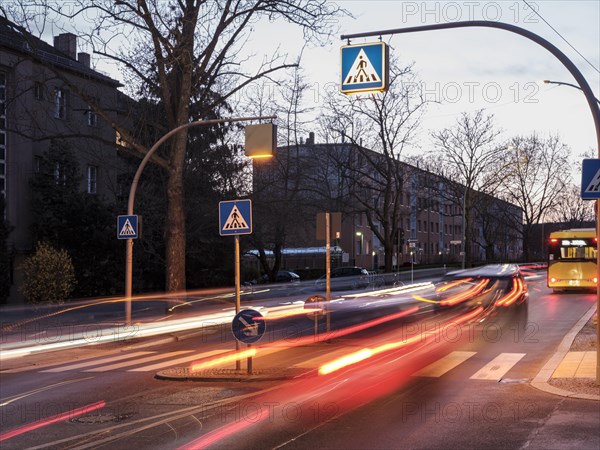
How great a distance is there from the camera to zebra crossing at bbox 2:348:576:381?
1323 centimetres

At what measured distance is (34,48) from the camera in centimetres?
2145

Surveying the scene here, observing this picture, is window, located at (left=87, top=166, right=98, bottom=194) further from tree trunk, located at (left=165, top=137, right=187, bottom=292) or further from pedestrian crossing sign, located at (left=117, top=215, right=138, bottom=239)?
pedestrian crossing sign, located at (left=117, top=215, right=138, bottom=239)

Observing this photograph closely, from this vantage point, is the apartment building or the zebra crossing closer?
the zebra crossing

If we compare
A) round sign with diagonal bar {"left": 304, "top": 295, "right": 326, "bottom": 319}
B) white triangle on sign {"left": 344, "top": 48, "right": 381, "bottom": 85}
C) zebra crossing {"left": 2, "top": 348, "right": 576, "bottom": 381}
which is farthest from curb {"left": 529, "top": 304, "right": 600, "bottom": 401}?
round sign with diagonal bar {"left": 304, "top": 295, "right": 326, "bottom": 319}

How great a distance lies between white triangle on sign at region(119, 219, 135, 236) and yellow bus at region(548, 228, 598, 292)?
915 inches

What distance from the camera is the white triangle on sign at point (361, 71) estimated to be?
1088 centimetres

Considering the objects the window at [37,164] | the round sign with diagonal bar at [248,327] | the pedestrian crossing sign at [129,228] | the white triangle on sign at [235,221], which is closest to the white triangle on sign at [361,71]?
the white triangle on sign at [235,221]

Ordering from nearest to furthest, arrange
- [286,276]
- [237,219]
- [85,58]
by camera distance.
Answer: [237,219] → [85,58] → [286,276]

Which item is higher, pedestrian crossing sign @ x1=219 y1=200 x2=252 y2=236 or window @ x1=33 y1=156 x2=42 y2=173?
window @ x1=33 y1=156 x2=42 y2=173

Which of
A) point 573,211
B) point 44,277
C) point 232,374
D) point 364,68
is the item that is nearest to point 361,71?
point 364,68

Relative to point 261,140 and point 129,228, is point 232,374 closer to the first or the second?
point 261,140

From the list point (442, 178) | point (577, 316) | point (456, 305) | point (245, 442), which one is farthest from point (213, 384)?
point (442, 178)

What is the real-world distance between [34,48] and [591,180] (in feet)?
53.9

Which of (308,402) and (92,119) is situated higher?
(92,119)
